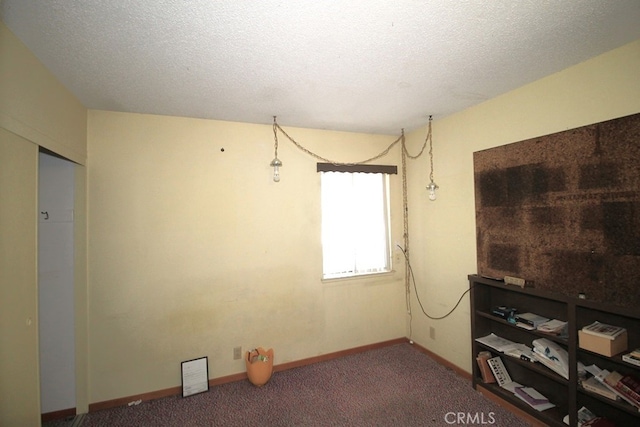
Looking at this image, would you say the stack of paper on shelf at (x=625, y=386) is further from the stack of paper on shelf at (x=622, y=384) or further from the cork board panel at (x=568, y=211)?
the cork board panel at (x=568, y=211)

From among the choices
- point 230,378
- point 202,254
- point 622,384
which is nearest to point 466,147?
point 622,384

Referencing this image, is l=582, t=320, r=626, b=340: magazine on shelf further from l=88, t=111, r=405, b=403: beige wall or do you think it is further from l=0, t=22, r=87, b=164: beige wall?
l=0, t=22, r=87, b=164: beige wall

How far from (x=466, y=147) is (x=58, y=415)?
4.26 metres

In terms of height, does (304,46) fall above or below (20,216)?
above

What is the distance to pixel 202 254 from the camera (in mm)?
2592

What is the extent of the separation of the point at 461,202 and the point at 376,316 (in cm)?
165

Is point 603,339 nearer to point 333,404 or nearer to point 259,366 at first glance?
point 333,404

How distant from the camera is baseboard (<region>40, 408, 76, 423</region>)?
2158mm

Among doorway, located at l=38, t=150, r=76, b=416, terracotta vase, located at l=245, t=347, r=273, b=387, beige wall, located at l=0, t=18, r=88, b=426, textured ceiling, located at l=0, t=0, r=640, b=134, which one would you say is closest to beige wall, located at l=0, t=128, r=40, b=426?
beige wall, located at l=0, t=18, r=88, b=426

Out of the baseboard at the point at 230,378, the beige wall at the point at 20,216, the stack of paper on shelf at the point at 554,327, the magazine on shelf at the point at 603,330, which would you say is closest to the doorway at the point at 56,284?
the baseboard at the point at 230,378

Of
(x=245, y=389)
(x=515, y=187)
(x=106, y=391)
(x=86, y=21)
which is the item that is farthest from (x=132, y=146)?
(x=515, y=187)

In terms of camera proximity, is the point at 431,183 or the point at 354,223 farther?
the point at 354,223

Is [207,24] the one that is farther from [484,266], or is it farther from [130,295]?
[484,266]

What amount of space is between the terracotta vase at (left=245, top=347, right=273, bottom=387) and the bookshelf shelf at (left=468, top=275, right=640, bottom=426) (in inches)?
74.2
